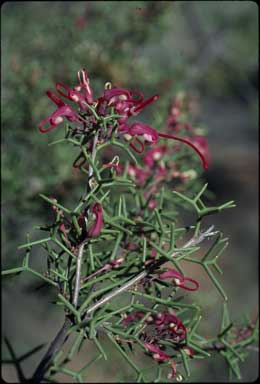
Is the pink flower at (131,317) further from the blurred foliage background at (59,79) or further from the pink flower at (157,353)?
the blurred foliage background at (59,79)

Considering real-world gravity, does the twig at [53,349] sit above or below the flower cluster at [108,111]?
below

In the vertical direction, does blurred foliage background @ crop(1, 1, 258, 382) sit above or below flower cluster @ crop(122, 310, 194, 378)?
above

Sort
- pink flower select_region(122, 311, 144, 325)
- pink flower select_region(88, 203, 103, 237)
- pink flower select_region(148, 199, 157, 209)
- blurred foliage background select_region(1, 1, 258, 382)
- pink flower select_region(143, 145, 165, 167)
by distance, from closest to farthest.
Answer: pink flower select_region(88, 203, 103, 237), pink flower select_region(122, 311, 144, 325), pink flower select_region(148, 199, 157, 209), pink flower select_region(143, 145, 165, 167), blurred foliage background select_region(1, 1, 258, 382)

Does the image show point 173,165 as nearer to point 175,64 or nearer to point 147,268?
point 147,268

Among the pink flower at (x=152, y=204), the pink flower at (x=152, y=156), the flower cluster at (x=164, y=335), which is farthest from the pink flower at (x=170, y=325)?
the pink flower at (x=152, y=156)

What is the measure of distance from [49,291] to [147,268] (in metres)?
0.95

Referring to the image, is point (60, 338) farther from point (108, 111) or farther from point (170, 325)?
point (108, 111)

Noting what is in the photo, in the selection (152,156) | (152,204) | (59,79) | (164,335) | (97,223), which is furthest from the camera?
(59,79)

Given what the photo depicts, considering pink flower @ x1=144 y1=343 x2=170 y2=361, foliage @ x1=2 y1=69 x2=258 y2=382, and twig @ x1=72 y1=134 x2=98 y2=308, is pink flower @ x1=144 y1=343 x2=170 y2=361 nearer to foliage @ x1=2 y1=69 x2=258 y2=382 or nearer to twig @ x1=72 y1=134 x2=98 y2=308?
foliage @ x1=2 y1=69 x2=258 y2=382

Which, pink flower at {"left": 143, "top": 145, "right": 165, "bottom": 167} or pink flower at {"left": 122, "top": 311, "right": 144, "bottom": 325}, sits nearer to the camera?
pink flower at {"left": 122, "top": 311, "right": 144, "bottom": 325}

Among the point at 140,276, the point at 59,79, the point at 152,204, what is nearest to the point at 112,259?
the point at 140,276

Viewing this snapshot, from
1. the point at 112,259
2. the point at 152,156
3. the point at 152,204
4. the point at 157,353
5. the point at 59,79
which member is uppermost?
the point at 59,79

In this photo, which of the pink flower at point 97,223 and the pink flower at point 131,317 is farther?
the pink flower at point 131,317

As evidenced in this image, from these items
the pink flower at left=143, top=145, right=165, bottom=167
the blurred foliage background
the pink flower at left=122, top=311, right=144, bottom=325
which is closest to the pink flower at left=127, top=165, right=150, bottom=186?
the pink flower at left=143, top=145, right=165, bottom=167
